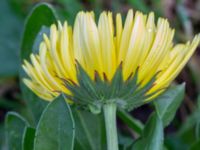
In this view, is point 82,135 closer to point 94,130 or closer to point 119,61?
point 94,130

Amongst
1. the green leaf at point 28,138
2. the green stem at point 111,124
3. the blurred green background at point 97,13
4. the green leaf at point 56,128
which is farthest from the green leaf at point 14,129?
the blurred green background at point 97,13

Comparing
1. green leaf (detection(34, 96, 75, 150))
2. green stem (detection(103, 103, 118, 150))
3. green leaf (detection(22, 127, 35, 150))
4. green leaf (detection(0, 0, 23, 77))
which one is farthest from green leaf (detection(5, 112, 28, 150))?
green leaf (detection(0, 0, 23, 77))

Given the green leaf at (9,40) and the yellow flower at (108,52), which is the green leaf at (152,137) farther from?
the green leaf at (9,40)

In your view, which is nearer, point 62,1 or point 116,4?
point 62,1

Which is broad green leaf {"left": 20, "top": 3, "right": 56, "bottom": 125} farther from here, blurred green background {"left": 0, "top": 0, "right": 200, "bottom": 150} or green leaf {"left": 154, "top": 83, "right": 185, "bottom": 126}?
blurred green background {"left": 0, "top": 0, "right": 200, "bottom": 150}

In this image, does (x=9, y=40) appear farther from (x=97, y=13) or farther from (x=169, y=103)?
(x=169, y=103)

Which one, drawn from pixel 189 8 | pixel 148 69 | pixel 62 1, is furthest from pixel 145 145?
pixel 189 8

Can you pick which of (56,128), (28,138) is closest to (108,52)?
(56,128)
